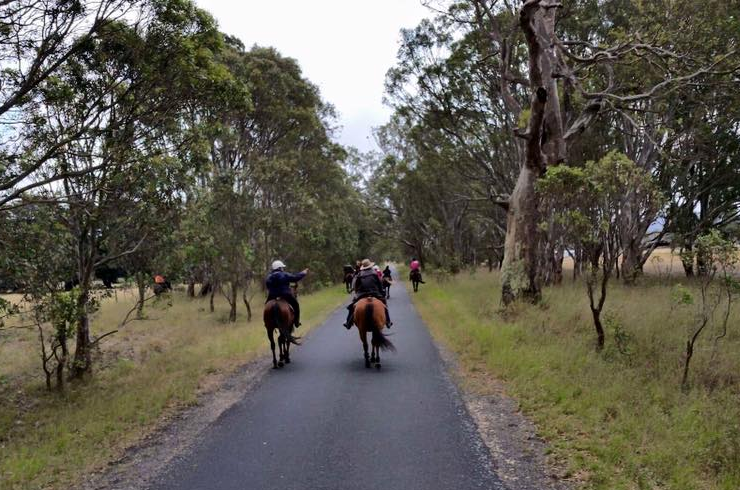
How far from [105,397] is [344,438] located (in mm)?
4580

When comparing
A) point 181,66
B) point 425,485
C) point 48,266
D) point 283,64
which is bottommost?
point 425,485

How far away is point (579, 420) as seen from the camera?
6.32m

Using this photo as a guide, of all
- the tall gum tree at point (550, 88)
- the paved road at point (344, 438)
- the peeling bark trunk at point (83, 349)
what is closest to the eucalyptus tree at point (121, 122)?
the peeling bark trunk at point (83, 349)

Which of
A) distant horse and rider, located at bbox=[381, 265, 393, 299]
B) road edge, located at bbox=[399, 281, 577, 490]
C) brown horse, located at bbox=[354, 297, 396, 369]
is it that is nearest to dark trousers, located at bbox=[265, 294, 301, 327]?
brown horse, located at bbox=[354, 297, 396, 369]

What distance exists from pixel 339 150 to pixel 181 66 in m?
20.9

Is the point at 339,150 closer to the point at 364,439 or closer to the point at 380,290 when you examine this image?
the point at 380,290

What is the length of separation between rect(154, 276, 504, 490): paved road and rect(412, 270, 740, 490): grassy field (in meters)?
0.91

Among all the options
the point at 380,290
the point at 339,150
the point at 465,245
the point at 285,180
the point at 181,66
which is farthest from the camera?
the point at 465,245

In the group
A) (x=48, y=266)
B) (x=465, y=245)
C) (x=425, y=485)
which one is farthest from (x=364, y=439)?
(x=465, y=245)

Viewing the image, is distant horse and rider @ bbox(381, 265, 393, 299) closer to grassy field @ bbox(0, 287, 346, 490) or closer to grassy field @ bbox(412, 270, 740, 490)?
grassy field @ bbox(0, 287, 346, 490)

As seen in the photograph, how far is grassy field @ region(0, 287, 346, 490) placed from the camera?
5.78 m

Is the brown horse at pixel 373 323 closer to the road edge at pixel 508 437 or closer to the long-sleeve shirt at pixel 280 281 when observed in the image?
the long-sleeve shirt at pixel 280 281

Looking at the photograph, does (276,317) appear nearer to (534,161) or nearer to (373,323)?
(373,323)

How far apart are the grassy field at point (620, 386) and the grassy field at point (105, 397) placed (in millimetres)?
4610
